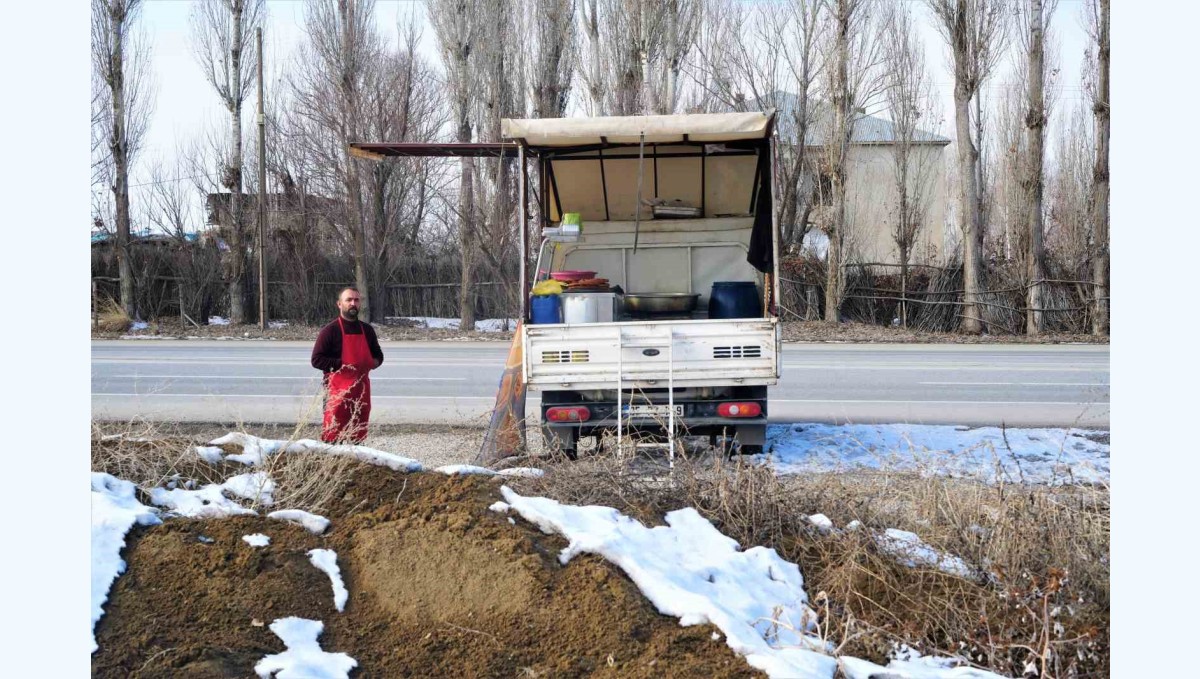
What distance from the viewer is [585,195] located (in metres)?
11.2

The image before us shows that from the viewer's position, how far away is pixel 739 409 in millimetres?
8977

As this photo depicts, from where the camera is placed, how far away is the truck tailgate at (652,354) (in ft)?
29.0

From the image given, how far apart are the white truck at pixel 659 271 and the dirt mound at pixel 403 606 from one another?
2.77 meters

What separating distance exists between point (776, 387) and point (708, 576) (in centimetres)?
1003

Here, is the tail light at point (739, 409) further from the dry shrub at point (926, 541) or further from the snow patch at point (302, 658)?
the snow patch at point (302, 658)

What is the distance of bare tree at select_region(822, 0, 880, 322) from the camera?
85.7ft

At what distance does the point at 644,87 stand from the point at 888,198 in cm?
1074

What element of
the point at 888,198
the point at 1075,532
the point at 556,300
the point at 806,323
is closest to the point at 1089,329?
the point at 806,323

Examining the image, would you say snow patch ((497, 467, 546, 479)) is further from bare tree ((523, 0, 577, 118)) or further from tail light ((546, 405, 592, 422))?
bare tree ((523, 0, 577, 118))

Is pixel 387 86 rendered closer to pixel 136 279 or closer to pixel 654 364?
pixel 136 279

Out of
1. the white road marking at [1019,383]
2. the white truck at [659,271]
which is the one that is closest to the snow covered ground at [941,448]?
the white truck at [659,271]

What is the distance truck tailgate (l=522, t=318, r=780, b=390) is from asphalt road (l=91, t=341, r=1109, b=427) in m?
2.19

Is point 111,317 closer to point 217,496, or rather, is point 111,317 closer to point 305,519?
point 217,496

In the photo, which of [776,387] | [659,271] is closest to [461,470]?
[659,271]
